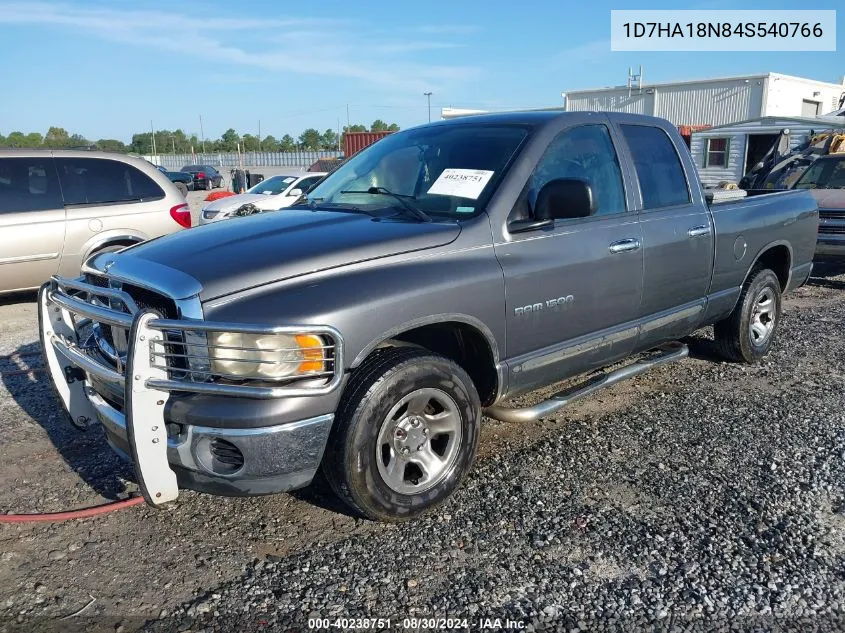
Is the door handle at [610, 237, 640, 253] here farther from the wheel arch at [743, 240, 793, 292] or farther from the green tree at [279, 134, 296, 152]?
the green tree at [279, 134, 296, 152]

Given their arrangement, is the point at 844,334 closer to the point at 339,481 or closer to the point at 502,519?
the point at 502,519

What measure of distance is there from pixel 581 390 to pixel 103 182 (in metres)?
6.30

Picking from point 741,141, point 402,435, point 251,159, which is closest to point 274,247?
point 402,435

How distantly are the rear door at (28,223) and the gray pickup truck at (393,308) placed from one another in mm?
4515

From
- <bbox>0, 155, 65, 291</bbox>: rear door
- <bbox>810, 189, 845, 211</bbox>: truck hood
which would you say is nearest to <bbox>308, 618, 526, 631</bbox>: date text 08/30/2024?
<bbox>0, 155, 65, 291</bbox>: rear door

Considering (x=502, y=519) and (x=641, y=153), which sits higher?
(x=641, y=153)

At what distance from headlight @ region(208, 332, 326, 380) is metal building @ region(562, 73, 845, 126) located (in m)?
29.0

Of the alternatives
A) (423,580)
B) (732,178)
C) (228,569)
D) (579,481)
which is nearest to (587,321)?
(579,481)

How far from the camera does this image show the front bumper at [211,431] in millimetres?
2688

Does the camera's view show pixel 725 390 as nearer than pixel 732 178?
Yes

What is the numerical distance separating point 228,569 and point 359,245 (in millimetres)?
1489

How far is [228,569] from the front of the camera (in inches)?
116

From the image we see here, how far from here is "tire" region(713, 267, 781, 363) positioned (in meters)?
5.46

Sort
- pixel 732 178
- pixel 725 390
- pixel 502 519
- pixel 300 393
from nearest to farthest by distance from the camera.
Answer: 1. pixel 300 393
2. pixel 502 519
3. pixel 725 390
4. pixel 732 178
